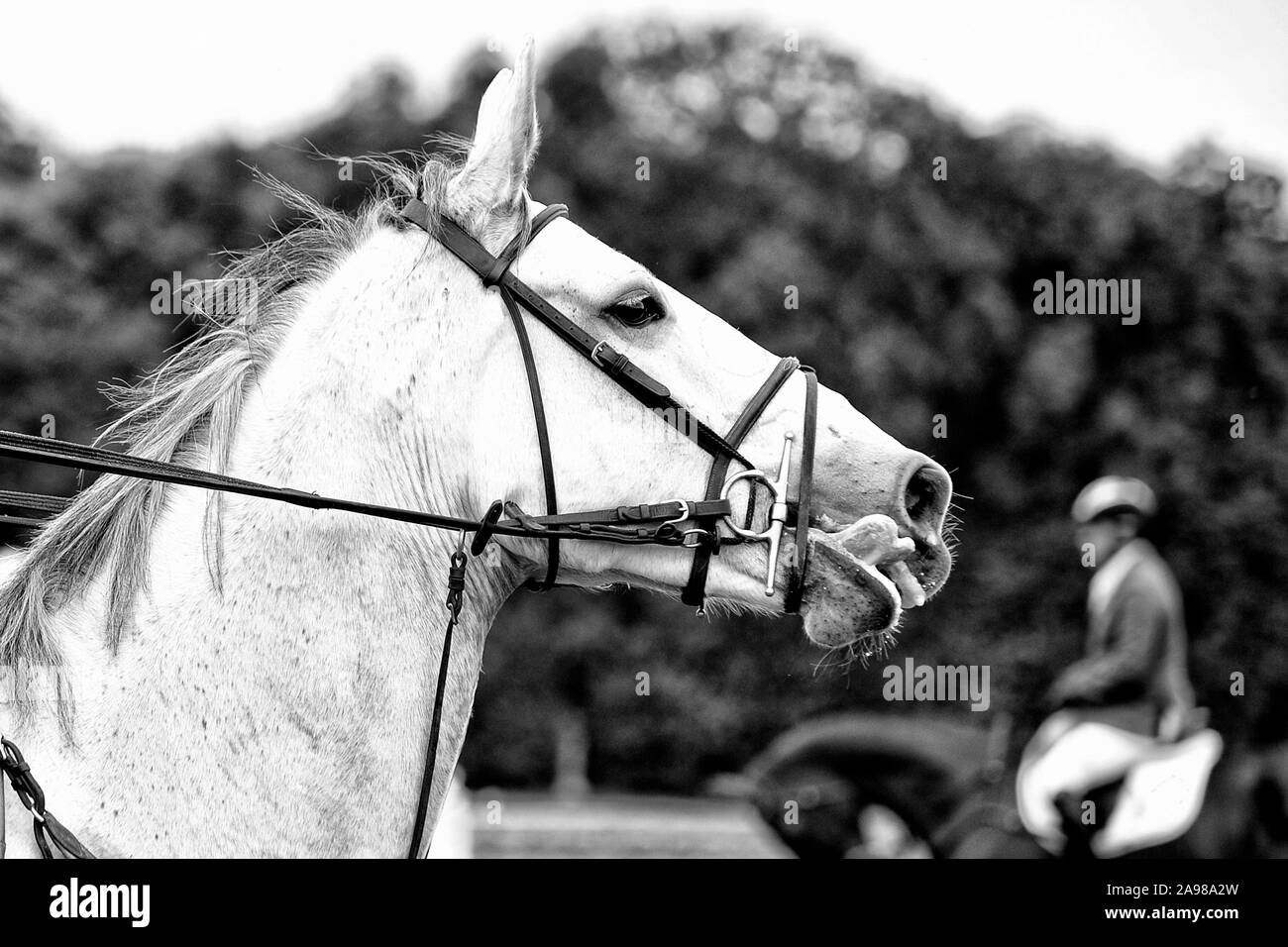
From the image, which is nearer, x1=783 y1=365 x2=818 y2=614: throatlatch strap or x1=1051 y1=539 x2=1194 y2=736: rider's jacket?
x1=783 y1=365 x2=818 y2=614: throatlatch strap

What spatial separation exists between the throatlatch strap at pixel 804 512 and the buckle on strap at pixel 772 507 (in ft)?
0.12

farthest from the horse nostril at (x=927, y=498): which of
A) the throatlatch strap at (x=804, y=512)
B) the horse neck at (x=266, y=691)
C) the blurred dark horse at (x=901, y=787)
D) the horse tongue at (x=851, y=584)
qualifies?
the blurred dark horse at (x=901, y=787)

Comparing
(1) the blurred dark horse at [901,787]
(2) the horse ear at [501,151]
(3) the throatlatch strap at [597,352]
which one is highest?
(2) the horse ear at [501,151]

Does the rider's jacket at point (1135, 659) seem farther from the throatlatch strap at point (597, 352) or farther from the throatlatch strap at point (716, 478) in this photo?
the throatlatch strap at point (597, 352)

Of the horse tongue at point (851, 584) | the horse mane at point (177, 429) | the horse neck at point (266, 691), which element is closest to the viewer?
the horse neck at point (266, 691)

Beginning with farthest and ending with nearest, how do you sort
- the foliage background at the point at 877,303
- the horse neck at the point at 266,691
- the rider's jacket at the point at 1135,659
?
the foliage background at the point at 877,303 → the rider's jacket at the point at 1135,659 → the horse neck at the point at 266,691

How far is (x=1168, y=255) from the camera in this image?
743 inches

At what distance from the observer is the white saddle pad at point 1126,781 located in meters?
7.80

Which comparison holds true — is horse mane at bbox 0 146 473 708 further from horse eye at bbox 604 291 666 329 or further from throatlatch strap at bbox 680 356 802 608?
throatlatch strap at bbox 680 356 802 608

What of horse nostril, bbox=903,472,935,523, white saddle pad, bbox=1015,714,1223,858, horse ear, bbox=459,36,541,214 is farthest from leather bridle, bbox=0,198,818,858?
white saddle pad, bbox=1015,714,1223,858

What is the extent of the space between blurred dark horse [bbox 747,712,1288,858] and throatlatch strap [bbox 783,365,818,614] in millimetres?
5918

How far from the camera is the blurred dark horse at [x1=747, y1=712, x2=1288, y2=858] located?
8.67m

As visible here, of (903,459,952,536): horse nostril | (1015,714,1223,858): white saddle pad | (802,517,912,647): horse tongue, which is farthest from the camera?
(1015,714,1223,858): white saddle pad

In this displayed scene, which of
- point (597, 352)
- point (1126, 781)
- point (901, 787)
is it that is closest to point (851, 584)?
point (597, 352)
